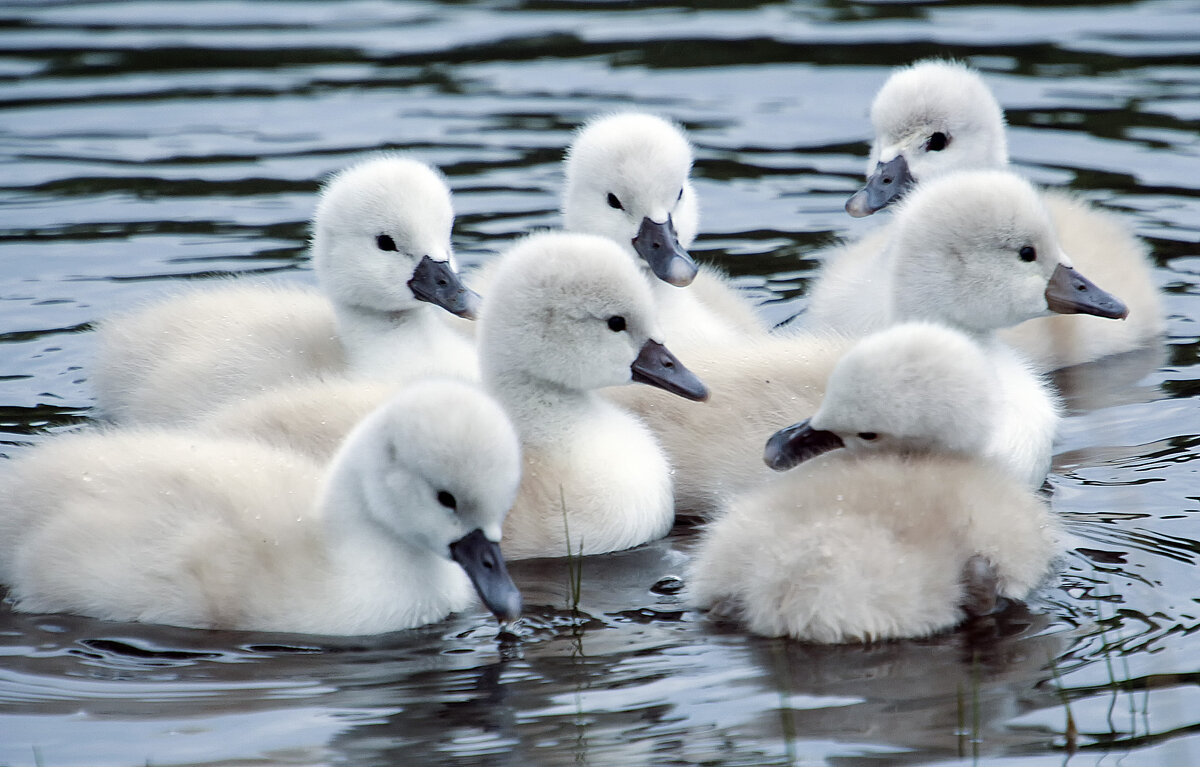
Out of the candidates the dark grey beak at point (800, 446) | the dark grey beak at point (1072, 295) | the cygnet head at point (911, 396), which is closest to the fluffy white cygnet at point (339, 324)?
the dark grey beak at point (800, 446)

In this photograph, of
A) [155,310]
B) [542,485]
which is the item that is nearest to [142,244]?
[155,310]

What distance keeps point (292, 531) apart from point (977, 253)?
2433 millimetres

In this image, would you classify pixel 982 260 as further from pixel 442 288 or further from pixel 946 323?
pixel 442 288

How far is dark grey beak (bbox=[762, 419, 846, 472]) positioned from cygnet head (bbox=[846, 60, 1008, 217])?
244cm

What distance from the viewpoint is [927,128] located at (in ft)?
25.6

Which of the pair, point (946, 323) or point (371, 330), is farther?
point (371, 330)

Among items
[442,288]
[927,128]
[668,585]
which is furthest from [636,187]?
[668,585]

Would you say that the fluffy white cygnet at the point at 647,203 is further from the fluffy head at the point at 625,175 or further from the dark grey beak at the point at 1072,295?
the dark grey beak at the point at 1072,295

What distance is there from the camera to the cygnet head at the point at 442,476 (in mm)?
4785

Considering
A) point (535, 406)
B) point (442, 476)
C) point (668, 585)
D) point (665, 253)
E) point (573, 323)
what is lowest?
point (668, 585)

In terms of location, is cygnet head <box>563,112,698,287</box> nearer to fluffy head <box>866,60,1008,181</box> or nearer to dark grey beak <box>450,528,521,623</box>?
fluffy head <box>866,60,1008,181</box>

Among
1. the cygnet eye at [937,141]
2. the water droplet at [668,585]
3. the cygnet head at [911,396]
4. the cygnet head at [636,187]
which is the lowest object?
the water droplet at [668,585]

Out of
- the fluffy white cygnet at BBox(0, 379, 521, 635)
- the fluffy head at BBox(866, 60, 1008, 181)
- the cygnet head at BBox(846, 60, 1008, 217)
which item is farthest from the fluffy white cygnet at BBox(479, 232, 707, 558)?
the fluffy head at BBox(866, 60, 1008, 181)

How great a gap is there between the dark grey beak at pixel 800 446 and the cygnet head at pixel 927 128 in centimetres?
244
